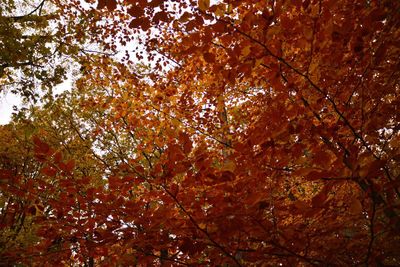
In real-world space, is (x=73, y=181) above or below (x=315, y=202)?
above

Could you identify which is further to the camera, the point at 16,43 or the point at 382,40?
the point at 16,43

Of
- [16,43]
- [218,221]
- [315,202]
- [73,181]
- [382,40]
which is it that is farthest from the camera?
[16,43]

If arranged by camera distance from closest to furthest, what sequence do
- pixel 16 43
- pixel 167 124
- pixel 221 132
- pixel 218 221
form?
pixel 218 221 < pixel 16 43 < pixel 221 132 < pixel 167 124

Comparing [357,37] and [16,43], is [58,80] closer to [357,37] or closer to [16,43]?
[16,43]

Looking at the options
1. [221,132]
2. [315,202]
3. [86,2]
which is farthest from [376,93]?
[86,2]

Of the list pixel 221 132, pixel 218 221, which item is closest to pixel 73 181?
pixel 218 221

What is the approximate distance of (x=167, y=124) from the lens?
7.48 metres

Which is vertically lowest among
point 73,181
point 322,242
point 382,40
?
point 322,242

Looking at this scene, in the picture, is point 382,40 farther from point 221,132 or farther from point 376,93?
point 221,132

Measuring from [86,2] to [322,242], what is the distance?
7.58 m

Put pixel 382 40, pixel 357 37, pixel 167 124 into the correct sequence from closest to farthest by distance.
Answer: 1. pixel 382 40
2. pixel 357 37
3. pixel 167 124

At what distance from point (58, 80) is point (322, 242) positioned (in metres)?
4.99

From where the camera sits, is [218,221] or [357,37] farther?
[357,37]

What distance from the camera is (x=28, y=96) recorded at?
5465 millimetres
